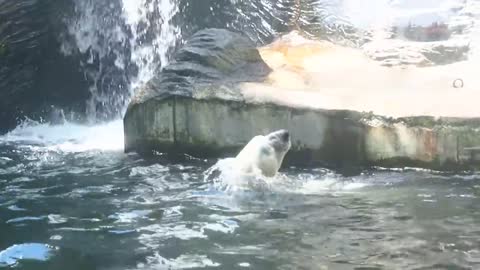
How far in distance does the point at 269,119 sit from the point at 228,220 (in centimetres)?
267

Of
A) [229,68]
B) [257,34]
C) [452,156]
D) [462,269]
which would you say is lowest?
[462,269]

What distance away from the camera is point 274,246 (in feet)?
14.6

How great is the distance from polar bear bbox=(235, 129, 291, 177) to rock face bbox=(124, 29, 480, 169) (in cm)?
78

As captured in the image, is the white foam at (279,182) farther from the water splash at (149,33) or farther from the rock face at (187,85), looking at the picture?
the water splash at (149,33)

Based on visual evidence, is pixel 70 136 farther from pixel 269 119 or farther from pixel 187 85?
pixel 269 119

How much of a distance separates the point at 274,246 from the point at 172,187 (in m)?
2.18

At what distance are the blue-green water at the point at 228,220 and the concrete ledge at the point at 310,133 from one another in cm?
31

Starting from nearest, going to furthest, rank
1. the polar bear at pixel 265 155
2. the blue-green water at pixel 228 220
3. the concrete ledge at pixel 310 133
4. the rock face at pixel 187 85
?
the blue-green water at pixel 228 220 → the polar bear at pixel 265 155 → the concrete ledge at pixel 310 133 → the rock face at pixel 187 85

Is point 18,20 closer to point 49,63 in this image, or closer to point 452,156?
point 49,63

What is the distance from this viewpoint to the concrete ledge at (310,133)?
22.7 feet

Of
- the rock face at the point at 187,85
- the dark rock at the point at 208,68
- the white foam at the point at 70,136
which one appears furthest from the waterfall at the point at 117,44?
the rock face at the point at 187,85

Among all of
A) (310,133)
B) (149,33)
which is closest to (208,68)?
(310,133)

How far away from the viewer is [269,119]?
25.1ft

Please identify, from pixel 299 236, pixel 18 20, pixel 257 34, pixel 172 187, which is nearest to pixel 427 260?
pixel 299 236
